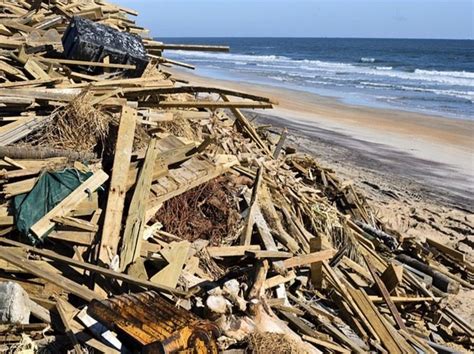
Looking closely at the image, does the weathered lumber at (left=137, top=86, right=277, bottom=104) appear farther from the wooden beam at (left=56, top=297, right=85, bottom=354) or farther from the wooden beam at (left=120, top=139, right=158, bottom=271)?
the wooden beam at (left=56, top=297, right=85, bottom=354)

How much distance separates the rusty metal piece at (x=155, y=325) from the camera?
4141mm

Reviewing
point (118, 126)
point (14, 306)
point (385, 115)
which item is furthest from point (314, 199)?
point (385, 115)

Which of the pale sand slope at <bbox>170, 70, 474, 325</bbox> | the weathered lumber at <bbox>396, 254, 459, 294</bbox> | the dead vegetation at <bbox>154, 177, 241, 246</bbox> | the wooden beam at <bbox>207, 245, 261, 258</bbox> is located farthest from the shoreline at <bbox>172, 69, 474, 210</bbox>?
the wooden beam at <bbox>207, 245, 261, 258</bbox>

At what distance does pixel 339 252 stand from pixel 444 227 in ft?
17.0

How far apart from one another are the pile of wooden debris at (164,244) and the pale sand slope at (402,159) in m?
2.39

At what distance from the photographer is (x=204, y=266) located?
6035 mm

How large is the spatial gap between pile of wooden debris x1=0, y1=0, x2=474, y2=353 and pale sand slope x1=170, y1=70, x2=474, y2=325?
2395 mm

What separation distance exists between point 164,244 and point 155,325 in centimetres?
176

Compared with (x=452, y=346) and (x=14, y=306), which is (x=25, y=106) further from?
(x=452, y=346)

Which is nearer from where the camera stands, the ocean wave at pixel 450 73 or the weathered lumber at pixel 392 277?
the weathered lumber at pixel 392 277

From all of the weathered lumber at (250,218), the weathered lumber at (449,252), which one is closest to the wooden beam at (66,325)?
the weathered lumber at (250,218)

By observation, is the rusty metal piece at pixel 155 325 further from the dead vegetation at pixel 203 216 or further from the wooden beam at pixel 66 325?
the dead vegetation at pixel 203 216

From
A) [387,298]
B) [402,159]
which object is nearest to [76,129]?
[387,298]

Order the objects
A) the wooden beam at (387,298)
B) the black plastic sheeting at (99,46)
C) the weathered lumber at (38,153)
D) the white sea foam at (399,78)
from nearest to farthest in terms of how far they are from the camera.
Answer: the weathered lumber at (38,153)
the wooden beam at (387,298)
the black plastic sheeting at (99,46)
the white sea foam at (399,78)
